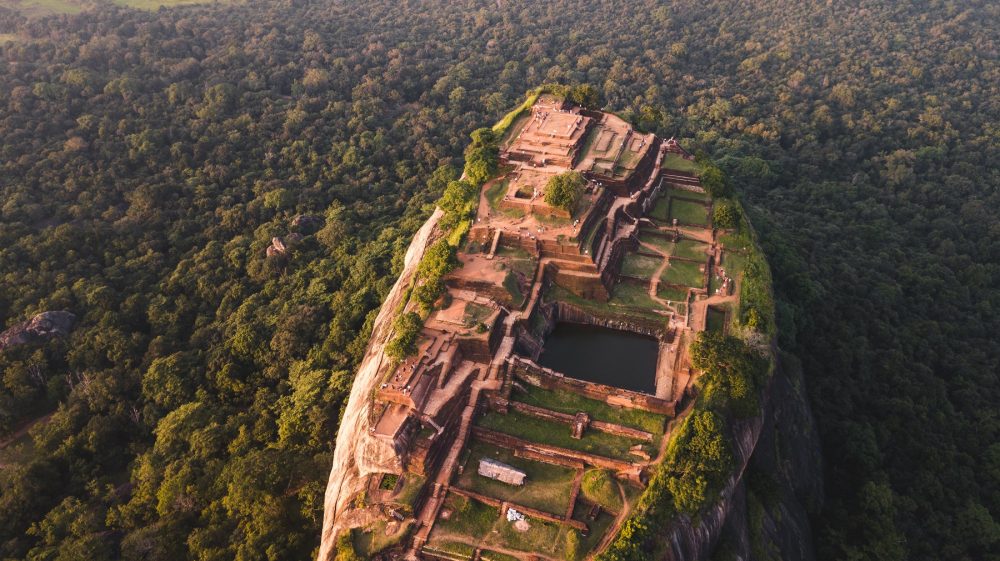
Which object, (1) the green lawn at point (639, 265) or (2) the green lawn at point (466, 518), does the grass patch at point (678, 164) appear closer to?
(1) the green lawn at point (639, 265)

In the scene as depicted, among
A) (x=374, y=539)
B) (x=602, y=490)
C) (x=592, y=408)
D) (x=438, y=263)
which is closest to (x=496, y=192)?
(x=438, y=263)

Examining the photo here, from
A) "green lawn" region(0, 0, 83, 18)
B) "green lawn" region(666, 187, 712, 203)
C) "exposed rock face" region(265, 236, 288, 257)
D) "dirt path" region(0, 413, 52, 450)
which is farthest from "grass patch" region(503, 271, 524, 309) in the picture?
"green lawn" region(0, 0, 83, 18)

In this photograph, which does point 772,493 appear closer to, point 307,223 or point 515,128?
point 515,128

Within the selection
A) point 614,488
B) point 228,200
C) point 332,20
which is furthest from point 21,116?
point 614,488

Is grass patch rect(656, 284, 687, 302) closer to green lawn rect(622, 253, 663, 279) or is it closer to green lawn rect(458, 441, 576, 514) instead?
green lawn rect(622, 253, 663, 279)

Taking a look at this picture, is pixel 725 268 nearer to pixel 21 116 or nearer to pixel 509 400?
pixel 509 400

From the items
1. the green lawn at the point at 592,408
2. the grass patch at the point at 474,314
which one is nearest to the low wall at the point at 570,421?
the green lawn at the point at 592,408
